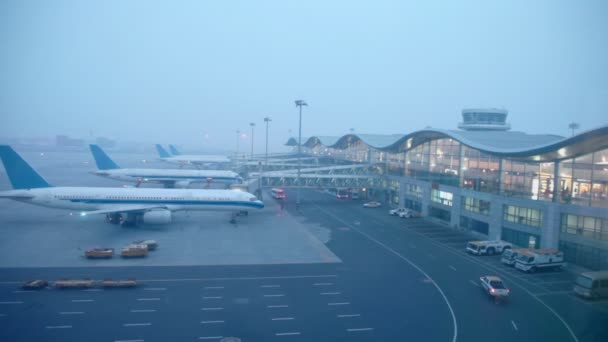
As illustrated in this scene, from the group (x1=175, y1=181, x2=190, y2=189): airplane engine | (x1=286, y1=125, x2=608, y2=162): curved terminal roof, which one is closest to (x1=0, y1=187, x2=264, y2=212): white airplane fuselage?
(x1=286, y1=125, x2=608, y2=162): curved terminal roof

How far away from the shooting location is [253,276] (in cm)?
2591

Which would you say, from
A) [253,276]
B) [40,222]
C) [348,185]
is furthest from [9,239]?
[348,185]

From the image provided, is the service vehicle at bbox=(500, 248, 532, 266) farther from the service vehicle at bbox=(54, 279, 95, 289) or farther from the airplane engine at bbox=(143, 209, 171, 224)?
the airplane engine at bbox=(143, 209, 171, 224)

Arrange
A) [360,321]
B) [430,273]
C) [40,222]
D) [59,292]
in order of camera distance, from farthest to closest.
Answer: [40,222] → [430,273] → [59,292] → [360,321]

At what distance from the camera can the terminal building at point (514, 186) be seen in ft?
103

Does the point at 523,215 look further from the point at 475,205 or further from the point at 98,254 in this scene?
the point at 98,254

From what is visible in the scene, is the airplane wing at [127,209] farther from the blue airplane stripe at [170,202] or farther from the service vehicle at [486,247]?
the service vehicle at [486,247]

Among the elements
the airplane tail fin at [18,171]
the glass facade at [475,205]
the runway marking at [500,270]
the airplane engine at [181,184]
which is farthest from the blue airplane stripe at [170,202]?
the airplane engine at [181,184]

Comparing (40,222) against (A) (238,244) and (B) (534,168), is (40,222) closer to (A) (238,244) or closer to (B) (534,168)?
(A) (238,244)

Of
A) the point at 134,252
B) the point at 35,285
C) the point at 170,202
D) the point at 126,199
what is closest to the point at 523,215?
the point at 134,252

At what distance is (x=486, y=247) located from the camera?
3478 centimetres

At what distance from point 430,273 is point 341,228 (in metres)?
16.1

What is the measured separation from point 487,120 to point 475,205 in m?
44.9

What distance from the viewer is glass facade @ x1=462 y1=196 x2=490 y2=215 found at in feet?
138
